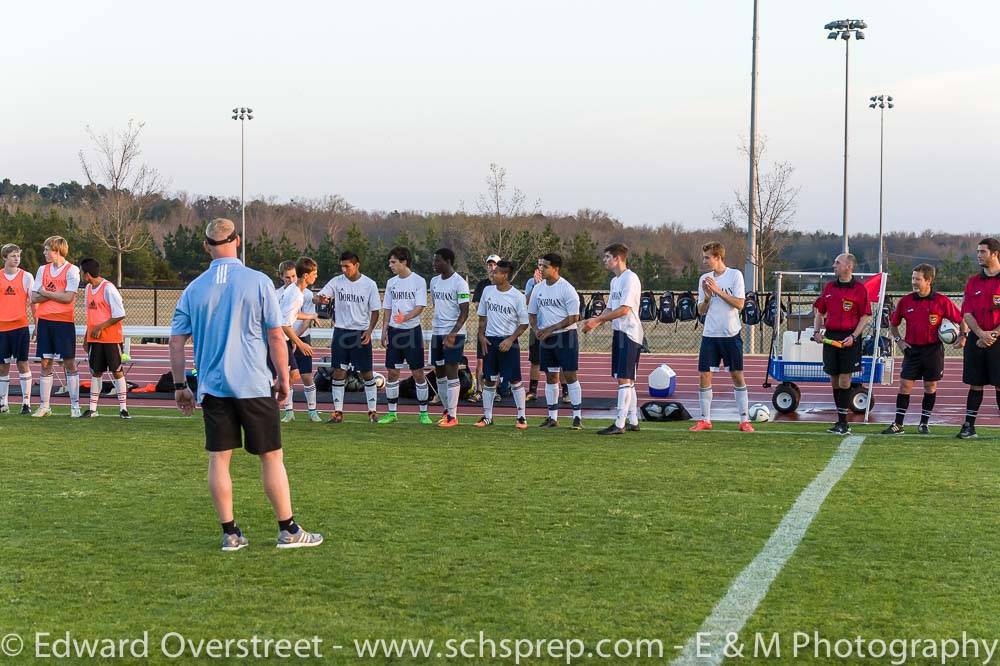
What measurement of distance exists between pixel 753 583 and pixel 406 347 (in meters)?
7.91

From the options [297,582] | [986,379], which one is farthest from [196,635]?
[986,379]

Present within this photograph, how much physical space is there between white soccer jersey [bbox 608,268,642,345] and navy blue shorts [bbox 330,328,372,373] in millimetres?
2877

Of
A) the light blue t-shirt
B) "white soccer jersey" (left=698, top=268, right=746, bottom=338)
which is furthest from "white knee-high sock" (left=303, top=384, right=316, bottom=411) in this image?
the light blue t-shirt

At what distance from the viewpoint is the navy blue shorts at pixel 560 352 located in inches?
493

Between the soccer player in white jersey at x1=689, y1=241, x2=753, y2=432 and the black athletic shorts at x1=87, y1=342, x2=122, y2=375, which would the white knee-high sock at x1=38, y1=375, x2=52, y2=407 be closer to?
the black athletic shorts at x1=87, y1=342, x2=122, y2=375

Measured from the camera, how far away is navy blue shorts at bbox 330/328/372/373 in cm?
1294

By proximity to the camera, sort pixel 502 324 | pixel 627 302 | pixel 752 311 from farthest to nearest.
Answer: pixel 752 311 < pixel 502 324 < pixel 627 302

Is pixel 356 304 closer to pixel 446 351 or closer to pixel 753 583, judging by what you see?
pixel 446 351

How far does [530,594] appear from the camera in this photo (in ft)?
17.5

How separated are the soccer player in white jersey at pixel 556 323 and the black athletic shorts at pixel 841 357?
2.70m

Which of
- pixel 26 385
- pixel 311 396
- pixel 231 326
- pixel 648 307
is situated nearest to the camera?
pixel 231 326

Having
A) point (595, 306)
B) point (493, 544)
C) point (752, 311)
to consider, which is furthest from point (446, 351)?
point (752, 311)

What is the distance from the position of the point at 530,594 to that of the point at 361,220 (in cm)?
7264

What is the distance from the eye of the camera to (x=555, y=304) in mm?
12523
